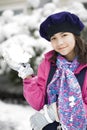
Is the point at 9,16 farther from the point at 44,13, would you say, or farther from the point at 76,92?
the point at 76,92

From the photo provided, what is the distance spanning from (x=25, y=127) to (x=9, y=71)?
2228mm

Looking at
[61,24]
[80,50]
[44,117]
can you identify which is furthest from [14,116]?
[61,24]

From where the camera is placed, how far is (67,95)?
251cm

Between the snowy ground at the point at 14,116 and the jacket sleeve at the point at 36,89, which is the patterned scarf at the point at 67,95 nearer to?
the jacket sleeve at the point at 36,89

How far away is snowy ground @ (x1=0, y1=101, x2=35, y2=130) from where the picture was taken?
5371 mm

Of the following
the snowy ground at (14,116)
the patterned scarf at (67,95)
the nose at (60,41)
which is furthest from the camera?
the snowy ground at (14,116)

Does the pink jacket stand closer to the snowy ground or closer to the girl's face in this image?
the girl's face

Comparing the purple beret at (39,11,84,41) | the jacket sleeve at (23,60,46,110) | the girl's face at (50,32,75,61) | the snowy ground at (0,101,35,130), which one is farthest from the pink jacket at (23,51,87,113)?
the snowy ground at (0,101,35,130)

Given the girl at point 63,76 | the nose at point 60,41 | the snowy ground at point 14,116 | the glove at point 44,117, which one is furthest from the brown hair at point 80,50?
the snowy ground at point 14,116

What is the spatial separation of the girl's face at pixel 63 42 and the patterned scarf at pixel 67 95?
0.23ft

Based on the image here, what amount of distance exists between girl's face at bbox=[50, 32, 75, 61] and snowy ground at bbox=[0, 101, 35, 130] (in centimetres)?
278

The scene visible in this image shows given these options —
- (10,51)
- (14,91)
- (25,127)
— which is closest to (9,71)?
(14,91)

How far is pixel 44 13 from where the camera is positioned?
7676 mm

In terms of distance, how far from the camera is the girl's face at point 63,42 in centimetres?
260
